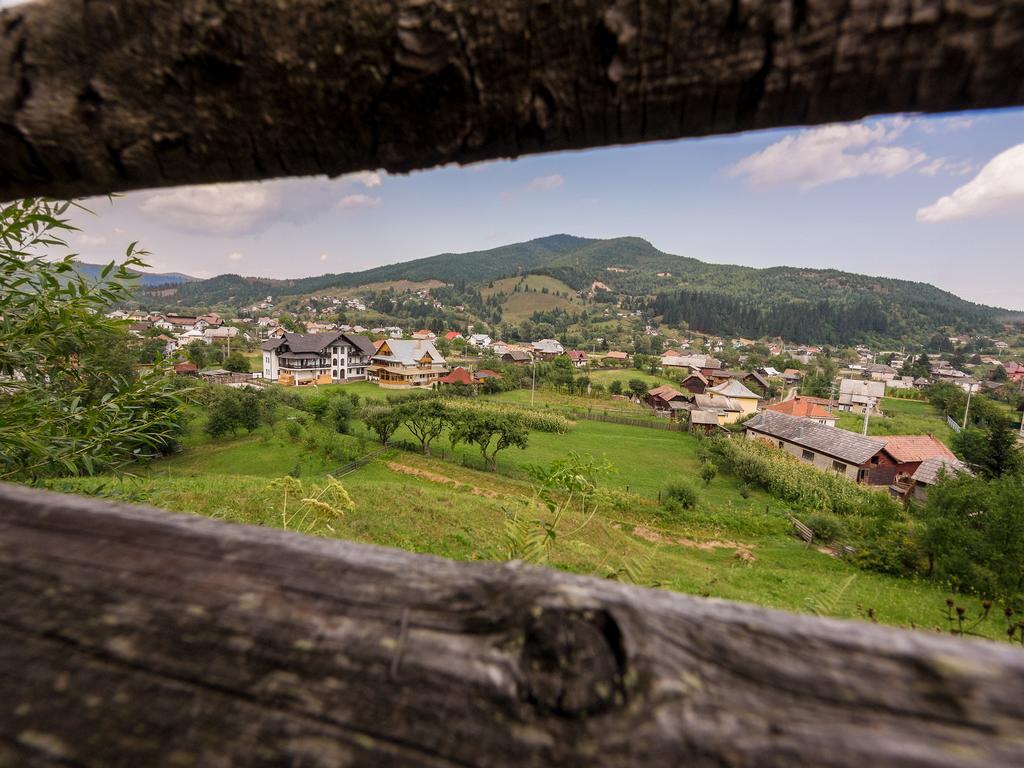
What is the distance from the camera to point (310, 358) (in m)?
55.9

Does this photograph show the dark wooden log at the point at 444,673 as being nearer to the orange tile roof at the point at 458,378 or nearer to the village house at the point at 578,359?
the orange tile roof at the point at 458,378

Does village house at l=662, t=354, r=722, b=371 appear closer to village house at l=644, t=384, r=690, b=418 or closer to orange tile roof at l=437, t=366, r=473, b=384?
Result: village house at l=644, t=384, r=690, b=418

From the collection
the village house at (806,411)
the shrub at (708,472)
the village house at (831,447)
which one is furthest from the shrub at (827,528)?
the village house at (806,411)

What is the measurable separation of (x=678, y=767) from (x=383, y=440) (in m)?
30.2

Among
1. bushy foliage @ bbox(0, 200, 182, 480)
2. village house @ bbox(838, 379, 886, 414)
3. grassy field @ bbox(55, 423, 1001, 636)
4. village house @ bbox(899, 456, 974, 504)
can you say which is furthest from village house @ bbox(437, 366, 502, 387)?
bushy foliage @ bbox(0, 200, 182, 480)

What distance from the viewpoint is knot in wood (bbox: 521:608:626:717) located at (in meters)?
0.52

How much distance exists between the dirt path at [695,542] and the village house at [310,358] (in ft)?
156

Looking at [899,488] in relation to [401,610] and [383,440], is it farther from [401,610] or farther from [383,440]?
[401,610]

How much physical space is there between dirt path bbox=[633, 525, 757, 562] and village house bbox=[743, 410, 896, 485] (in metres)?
15.7

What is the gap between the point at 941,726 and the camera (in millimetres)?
451

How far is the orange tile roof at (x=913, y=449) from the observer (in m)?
27.5

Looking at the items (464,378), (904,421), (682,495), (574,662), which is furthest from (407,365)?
(574,662)

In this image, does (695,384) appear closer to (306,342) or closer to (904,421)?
(904,421)

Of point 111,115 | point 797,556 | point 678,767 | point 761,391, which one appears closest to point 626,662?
point 678,767
